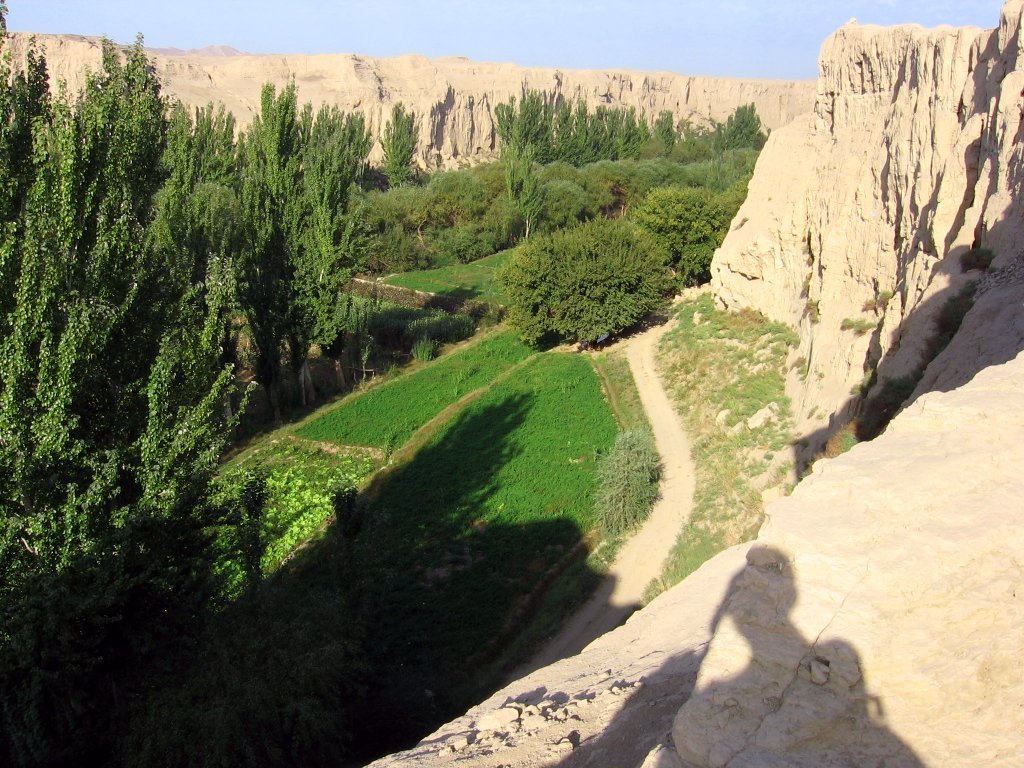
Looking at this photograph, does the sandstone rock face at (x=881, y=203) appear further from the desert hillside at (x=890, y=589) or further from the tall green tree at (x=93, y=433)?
the tall green tree at (x=93, y=433)

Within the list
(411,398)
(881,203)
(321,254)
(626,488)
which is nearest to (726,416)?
(626,488)

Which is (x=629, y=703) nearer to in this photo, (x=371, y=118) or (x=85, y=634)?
(x=85, y=634)

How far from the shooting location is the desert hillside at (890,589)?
517 centimetres

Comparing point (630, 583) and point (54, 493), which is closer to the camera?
point (54, 493)

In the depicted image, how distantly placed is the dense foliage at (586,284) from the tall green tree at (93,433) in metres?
22.8

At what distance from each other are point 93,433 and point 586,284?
25.6m

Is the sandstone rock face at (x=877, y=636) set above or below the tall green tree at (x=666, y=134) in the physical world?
below

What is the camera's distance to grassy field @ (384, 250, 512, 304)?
49875mm

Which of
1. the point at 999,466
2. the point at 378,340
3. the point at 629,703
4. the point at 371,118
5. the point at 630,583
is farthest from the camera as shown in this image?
the point at 371,118

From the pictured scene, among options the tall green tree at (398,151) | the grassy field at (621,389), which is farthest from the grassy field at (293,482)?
the tall green tree at (398,151)

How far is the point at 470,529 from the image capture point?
20.8m

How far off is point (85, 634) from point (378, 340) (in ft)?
98.3

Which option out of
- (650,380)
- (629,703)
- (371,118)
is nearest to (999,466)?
(629,703)

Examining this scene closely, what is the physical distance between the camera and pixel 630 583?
18.4 meters
